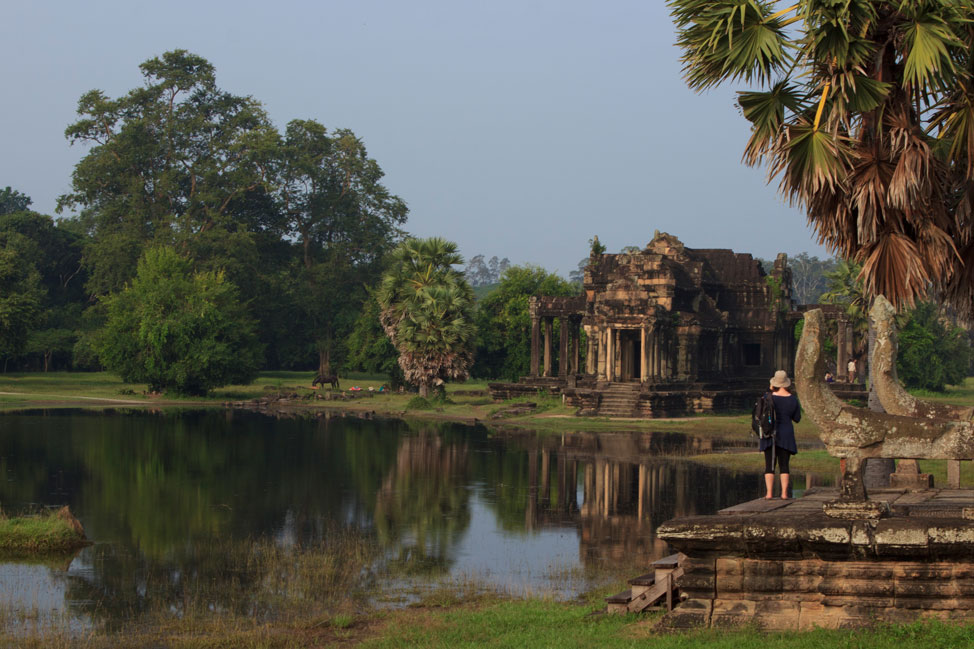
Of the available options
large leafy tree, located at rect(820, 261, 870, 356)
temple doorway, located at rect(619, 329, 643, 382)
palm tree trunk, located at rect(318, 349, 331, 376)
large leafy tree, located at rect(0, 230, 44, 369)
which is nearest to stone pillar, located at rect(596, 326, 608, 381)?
temple doorway, located at rect(619, 329, 643, 382)

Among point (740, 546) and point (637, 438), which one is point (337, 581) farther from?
point (637, 438)

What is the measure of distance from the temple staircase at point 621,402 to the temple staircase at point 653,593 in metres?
33.8

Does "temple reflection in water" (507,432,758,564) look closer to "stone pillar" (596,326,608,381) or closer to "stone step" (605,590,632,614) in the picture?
"stone step" (605,590,632,614)

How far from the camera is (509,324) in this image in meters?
64.8

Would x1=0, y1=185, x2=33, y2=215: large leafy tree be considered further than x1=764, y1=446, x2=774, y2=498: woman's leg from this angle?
Yes

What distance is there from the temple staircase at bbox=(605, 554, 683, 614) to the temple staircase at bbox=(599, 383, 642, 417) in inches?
1332

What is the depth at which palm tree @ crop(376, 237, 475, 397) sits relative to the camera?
49.8 metres

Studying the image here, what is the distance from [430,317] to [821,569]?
133 feet

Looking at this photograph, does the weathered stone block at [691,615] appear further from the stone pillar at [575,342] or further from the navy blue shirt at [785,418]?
the stone pillar at [575,342]

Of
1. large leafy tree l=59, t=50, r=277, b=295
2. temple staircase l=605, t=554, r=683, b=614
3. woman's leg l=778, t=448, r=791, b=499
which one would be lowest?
temple staircase l=605, t=554, r=683, b=614

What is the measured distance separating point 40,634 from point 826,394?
8.18 metres

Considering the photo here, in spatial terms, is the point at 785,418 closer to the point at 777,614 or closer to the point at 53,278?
the point at 777,614

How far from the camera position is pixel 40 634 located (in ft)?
39.1

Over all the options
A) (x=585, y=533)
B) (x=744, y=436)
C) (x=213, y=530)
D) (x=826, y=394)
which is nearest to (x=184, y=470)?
(x=213, y=530)
